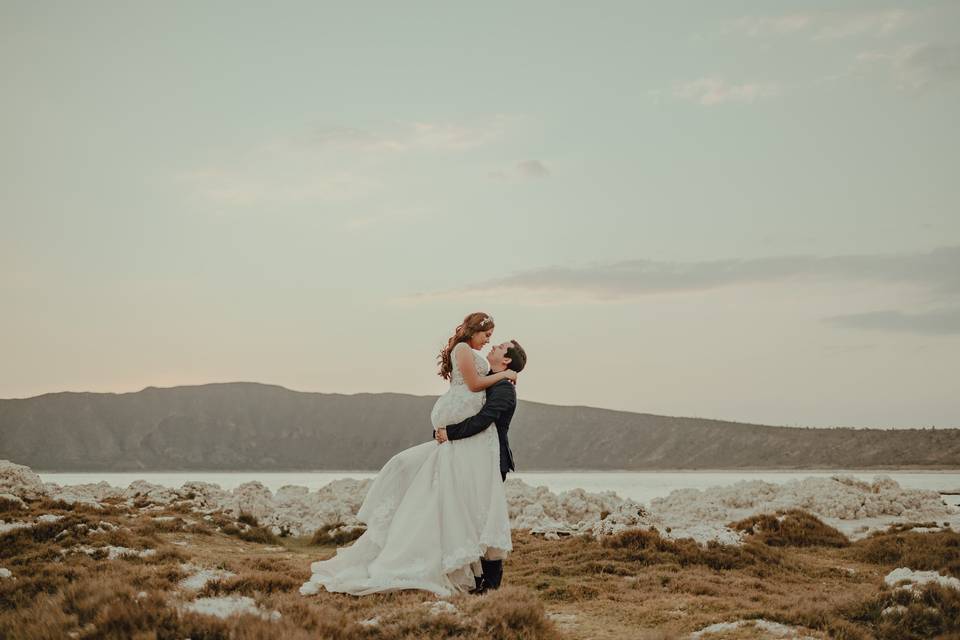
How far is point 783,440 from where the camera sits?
310ft

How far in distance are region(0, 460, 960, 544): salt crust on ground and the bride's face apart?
706 centimetres

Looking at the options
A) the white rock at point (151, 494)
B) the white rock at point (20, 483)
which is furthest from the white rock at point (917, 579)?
the white rock at point (151, 494)

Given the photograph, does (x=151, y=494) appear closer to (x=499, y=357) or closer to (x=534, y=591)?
(x=534, y=591)

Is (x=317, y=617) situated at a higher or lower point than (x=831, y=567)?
higher

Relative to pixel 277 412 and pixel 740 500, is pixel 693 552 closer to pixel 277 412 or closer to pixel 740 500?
pixel 740 500

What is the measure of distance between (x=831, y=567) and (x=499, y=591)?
729 cm

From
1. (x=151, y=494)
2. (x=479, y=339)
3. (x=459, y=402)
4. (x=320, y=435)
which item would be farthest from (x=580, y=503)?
(x=320, y=435)

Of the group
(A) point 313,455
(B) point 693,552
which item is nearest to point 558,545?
(B) point 693,552

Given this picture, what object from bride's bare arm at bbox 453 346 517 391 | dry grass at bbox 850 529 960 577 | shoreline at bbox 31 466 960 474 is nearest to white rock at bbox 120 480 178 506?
bride's bare arm at bbox 453 346 517 391

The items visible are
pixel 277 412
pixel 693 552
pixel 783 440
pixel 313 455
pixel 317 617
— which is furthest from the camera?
pixel 277 412

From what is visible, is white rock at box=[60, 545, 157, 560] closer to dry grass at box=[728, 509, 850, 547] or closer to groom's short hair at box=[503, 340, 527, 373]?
groom's short hair at box=[503, 340, 527, 373]

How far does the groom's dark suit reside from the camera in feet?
26.0

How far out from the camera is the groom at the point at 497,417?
26.0 feet

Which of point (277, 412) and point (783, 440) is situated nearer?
point (783, 440)
